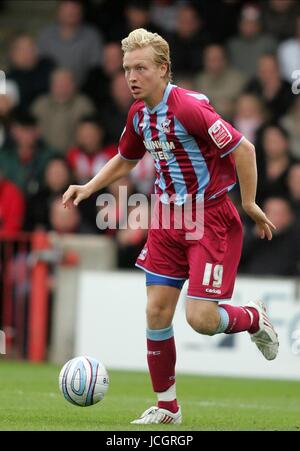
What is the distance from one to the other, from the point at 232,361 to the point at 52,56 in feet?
17.8

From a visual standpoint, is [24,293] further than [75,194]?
Yes

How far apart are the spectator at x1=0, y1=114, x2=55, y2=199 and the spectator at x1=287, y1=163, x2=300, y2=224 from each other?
9.52 ft

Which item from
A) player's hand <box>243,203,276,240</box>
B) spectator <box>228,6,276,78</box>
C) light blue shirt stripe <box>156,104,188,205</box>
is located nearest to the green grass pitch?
player's hand <box>243,203,276,240</box>

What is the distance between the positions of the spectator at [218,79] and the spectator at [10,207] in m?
2.76

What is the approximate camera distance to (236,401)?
29.5 ft

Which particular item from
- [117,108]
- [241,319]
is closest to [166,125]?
[241,319]

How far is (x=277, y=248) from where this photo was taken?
12.1 m

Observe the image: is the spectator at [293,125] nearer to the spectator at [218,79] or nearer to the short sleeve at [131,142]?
the spectator at [218,79]

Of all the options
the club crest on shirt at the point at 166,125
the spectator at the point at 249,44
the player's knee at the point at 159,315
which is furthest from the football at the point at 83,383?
the spectator at the point at 249,44

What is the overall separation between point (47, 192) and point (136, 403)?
16.0 feet

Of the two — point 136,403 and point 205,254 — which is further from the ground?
point 205,254

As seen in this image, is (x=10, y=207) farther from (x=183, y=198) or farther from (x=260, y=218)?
(x=260, y=218)

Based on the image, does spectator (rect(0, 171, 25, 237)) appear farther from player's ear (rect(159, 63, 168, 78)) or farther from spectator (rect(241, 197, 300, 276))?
player's ear (rect(159, 63, 168, 78))

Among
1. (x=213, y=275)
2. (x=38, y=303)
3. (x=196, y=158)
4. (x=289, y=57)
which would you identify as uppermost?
(x=289, y=57)
